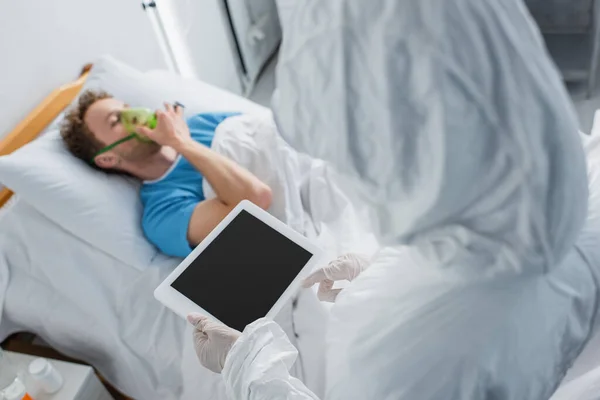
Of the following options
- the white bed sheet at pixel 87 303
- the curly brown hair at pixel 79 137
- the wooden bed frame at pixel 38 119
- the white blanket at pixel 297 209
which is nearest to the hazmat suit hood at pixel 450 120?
the white blanket at pixel 297 209

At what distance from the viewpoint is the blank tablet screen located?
3.87 feet

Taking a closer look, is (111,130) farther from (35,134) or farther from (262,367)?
(262,367)

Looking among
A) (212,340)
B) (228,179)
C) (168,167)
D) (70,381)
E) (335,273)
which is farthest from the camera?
→ (168,167)

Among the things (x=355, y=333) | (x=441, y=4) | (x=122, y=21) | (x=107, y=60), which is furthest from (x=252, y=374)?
(x=122, y=21)

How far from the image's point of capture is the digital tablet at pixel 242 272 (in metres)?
1.18

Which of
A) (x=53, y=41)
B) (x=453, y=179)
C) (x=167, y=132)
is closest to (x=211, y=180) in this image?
(x=167, y=132)

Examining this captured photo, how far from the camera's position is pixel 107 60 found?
181 cm

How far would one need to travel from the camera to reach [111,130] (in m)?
1.61

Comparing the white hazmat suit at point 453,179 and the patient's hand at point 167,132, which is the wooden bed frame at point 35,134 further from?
the white hazmat suit at point 453,179

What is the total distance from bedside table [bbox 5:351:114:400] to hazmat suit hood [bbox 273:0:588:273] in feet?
3.20

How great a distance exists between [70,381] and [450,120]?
1147 millimetres

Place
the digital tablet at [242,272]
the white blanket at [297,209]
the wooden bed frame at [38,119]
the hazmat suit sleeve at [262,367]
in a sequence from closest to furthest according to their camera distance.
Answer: the hazmat suit sleeve at [262,367] < the digital tablet at [242,272] < the white blanket at [297,209] < the wooden bed frame at [38,119]

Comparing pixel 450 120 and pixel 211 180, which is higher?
pixel 450 120

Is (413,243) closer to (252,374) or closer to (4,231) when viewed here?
(252,374)
